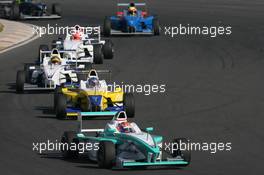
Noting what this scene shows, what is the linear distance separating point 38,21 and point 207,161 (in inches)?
1260

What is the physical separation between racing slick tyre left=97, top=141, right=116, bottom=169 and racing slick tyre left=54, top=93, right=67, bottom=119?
5861 millimetres

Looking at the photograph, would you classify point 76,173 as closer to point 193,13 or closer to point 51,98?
point 51,98

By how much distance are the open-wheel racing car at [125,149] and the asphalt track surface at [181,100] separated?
0.24m

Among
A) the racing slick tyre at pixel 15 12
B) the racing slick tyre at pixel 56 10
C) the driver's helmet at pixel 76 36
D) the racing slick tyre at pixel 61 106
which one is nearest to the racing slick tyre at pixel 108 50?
the driver's helmet at pixel 76 36

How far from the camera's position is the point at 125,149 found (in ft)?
74.3

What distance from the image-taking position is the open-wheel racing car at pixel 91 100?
Answer: 92.5ft

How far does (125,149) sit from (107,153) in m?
0.69

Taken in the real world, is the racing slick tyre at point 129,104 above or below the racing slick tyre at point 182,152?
below

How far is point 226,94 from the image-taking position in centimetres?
3300

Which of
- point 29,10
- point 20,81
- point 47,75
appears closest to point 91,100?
point 20,81

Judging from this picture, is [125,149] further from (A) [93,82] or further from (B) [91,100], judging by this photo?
(A) [93,82]

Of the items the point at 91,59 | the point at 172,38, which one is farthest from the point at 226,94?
the point at 172,38

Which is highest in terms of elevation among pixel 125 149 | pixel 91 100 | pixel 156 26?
pixel 125 149

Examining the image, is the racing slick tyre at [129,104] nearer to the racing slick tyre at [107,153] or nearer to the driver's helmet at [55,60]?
the racing slick tyre at [107,153]
